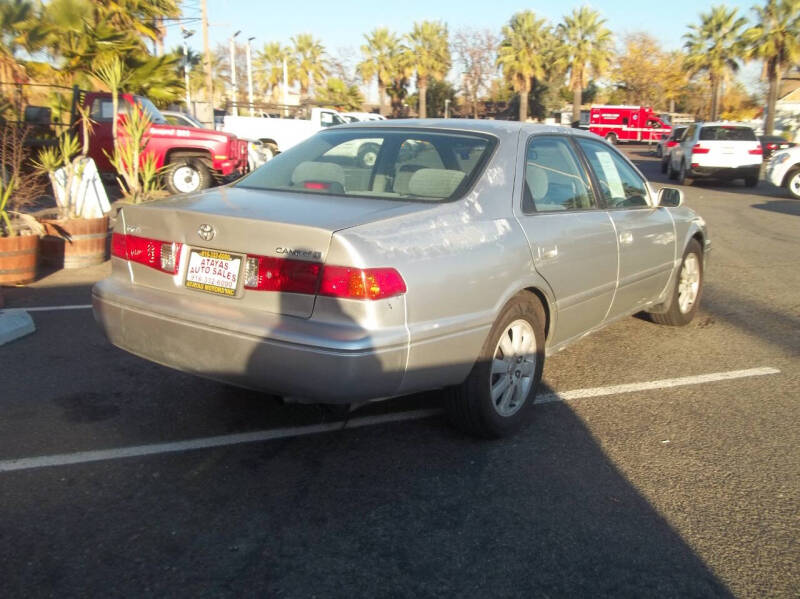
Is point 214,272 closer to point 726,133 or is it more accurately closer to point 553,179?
point 553,179

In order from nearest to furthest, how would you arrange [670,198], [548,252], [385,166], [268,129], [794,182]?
[548,252]
[385,166]
[670,198]
[794,182]
[268,129]

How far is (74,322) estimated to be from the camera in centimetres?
595

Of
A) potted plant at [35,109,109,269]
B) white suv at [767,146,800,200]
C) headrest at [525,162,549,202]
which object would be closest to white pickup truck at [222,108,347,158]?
white suv at [767,146,800,200]

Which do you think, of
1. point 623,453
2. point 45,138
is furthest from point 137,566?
point 45,138

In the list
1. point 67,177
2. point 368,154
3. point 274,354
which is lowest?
point 274,354

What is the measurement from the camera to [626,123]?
49469 mm

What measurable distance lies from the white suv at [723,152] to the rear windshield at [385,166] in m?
17.4

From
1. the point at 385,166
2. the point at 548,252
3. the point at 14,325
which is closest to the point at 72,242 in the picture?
the point at 14,325

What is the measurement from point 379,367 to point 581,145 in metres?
2.55

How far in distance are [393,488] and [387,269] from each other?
3.32ft

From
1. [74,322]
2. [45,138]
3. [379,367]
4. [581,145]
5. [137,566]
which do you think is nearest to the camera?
[137,566]

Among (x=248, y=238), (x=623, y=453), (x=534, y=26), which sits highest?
(x=534, y=26)

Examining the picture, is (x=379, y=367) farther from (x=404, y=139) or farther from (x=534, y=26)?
(x=534, y=26)

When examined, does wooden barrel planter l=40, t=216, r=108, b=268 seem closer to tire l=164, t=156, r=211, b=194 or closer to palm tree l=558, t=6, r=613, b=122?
tire l=164, t=156, r=211, b=194
